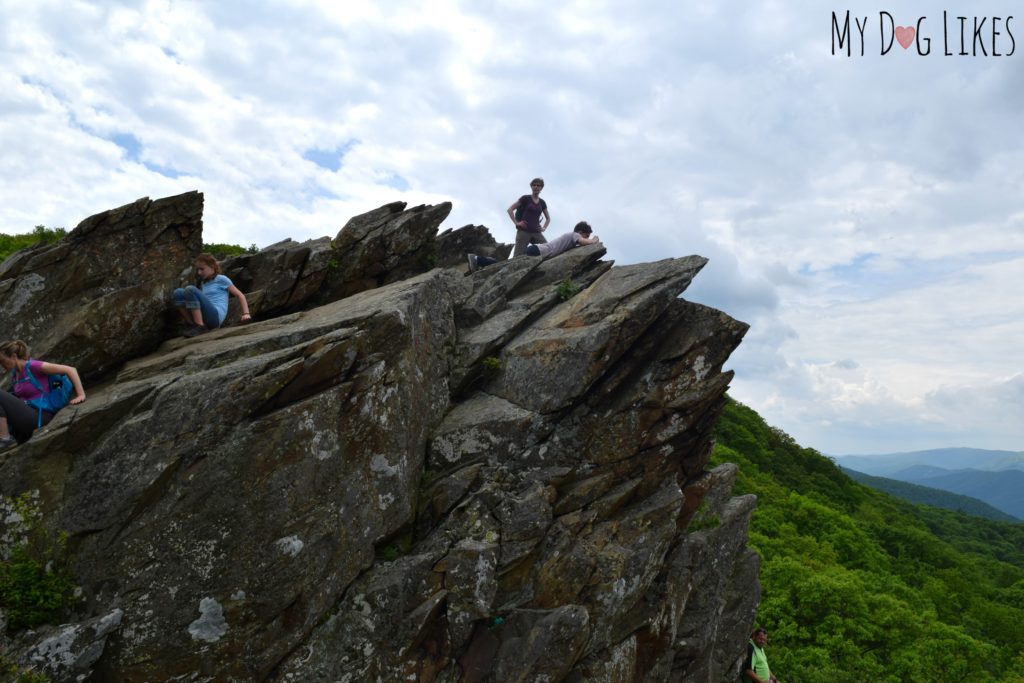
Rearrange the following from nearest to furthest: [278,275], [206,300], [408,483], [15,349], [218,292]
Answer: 1. [15,349]
2. [408,483]
3. [206,300]
4. [218,292]
5. [278,275]

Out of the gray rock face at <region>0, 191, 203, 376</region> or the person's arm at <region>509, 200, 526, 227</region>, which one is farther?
the person's arm at <region>509, 200, 526, 227</region>

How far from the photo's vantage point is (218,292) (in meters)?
16.8

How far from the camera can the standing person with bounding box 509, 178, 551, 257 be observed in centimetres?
2394

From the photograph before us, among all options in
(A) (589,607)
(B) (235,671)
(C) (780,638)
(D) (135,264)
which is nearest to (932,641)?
(C) (780,638)

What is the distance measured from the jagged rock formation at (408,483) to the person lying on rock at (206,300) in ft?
2.81

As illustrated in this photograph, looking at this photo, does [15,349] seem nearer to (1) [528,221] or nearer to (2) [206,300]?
(2) [206,300]

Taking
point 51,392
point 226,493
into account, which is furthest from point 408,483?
point 51,392

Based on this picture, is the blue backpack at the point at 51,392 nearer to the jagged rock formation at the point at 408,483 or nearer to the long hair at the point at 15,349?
the long hair at the point at 15,349

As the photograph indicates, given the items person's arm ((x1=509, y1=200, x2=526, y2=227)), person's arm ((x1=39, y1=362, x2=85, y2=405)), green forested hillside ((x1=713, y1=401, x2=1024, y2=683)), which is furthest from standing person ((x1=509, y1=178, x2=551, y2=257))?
green forested hillside ((x1=713, y1=401, x2=1024, y2=683))

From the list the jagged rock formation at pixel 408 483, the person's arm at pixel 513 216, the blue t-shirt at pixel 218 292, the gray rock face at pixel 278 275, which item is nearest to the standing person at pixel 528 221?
the person's arm at pixel 513 216

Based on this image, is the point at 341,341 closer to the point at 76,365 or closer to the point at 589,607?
the point at 76,365

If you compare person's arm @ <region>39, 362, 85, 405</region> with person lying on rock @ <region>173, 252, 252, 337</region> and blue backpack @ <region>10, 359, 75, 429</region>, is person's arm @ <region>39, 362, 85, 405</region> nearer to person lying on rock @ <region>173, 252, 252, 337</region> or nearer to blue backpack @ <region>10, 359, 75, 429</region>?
blue backpack @ <region>10, 359, 75, 429</region>

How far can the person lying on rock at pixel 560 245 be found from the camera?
74.2 ft

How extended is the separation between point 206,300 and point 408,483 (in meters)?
7.44
